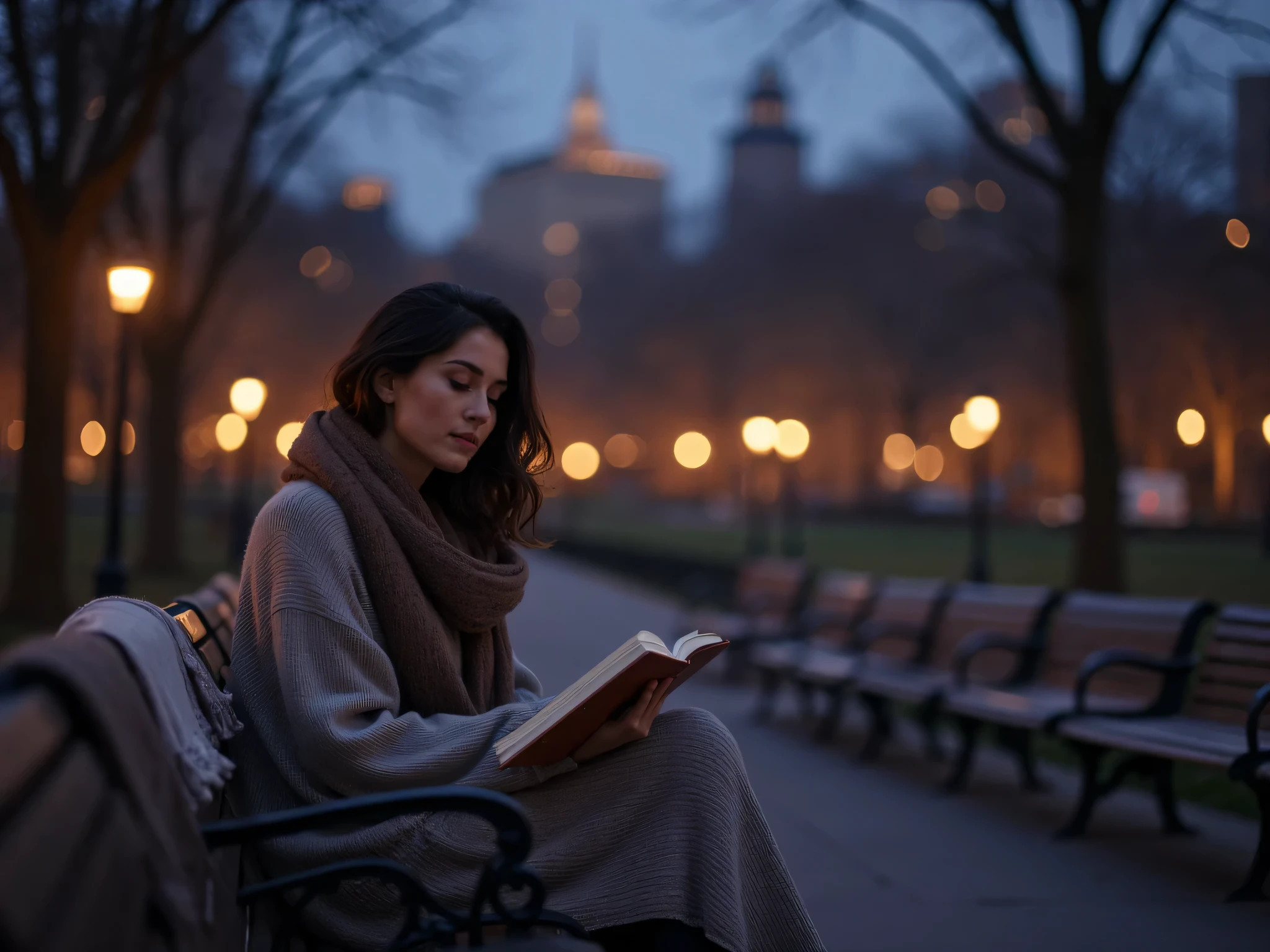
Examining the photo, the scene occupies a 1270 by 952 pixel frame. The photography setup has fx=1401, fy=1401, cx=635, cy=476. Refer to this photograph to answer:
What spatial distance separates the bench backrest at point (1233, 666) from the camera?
6094 mm

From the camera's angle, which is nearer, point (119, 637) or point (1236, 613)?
point (119, 637)

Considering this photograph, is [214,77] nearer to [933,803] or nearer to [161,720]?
[933,803]

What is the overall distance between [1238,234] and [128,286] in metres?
19.7

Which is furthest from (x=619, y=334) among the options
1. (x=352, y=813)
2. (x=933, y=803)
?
(x=352, y=813)

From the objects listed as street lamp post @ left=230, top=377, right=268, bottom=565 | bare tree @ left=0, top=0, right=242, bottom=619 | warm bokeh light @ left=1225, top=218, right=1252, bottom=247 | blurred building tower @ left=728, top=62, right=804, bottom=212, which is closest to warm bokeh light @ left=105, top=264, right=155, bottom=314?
bare tree @ left=0, top=0, right=242, bottom=619

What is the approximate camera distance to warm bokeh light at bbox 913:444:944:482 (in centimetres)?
8644

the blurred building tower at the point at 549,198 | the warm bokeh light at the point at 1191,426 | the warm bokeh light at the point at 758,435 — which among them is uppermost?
the blurred building tower at the point at 549,198

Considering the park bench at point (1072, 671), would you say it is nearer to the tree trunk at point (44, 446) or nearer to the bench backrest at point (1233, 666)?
the bench backrest at point (1233, 666)

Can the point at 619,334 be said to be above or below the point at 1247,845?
above

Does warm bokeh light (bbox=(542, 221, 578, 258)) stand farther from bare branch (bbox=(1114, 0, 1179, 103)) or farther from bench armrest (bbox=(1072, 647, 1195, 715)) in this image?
bench armrest (bbox=(1072, 647, 1195, 715))

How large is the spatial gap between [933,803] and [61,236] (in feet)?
32.6

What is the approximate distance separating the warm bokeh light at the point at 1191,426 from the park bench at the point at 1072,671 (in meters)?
30.2

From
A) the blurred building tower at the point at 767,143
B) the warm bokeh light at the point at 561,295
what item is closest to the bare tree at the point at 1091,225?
the warm bokeh light at the point at 561,295

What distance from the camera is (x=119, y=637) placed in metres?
2.34
